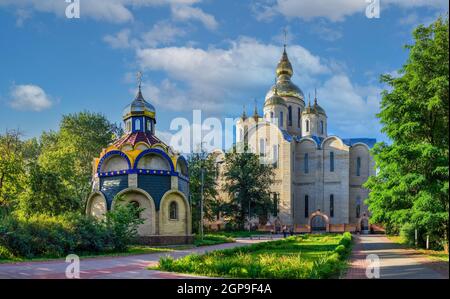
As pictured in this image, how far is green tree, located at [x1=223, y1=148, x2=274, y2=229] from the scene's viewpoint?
42781mm

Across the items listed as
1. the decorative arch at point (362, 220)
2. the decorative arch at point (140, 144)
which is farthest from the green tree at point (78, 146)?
the decorative arch at point (362, 220)

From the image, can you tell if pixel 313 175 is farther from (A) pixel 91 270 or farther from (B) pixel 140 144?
(A) pixel 91 270

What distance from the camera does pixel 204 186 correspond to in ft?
135

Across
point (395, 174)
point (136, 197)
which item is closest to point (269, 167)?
point (136, 197)

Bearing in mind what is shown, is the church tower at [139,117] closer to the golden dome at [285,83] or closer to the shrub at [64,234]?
the shrub at [64,234]

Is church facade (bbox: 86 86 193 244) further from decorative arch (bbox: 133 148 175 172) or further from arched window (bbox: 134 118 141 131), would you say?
arched window (bbox: 134 118 141 131)

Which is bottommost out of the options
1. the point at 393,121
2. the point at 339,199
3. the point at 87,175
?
the point at 339,199

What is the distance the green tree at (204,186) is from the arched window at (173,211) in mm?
12822

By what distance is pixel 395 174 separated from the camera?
18.9 meters

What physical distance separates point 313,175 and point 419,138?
31.7 metres

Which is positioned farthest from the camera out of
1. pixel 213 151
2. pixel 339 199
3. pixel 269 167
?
pixel 213 151

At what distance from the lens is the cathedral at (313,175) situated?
4747cm
